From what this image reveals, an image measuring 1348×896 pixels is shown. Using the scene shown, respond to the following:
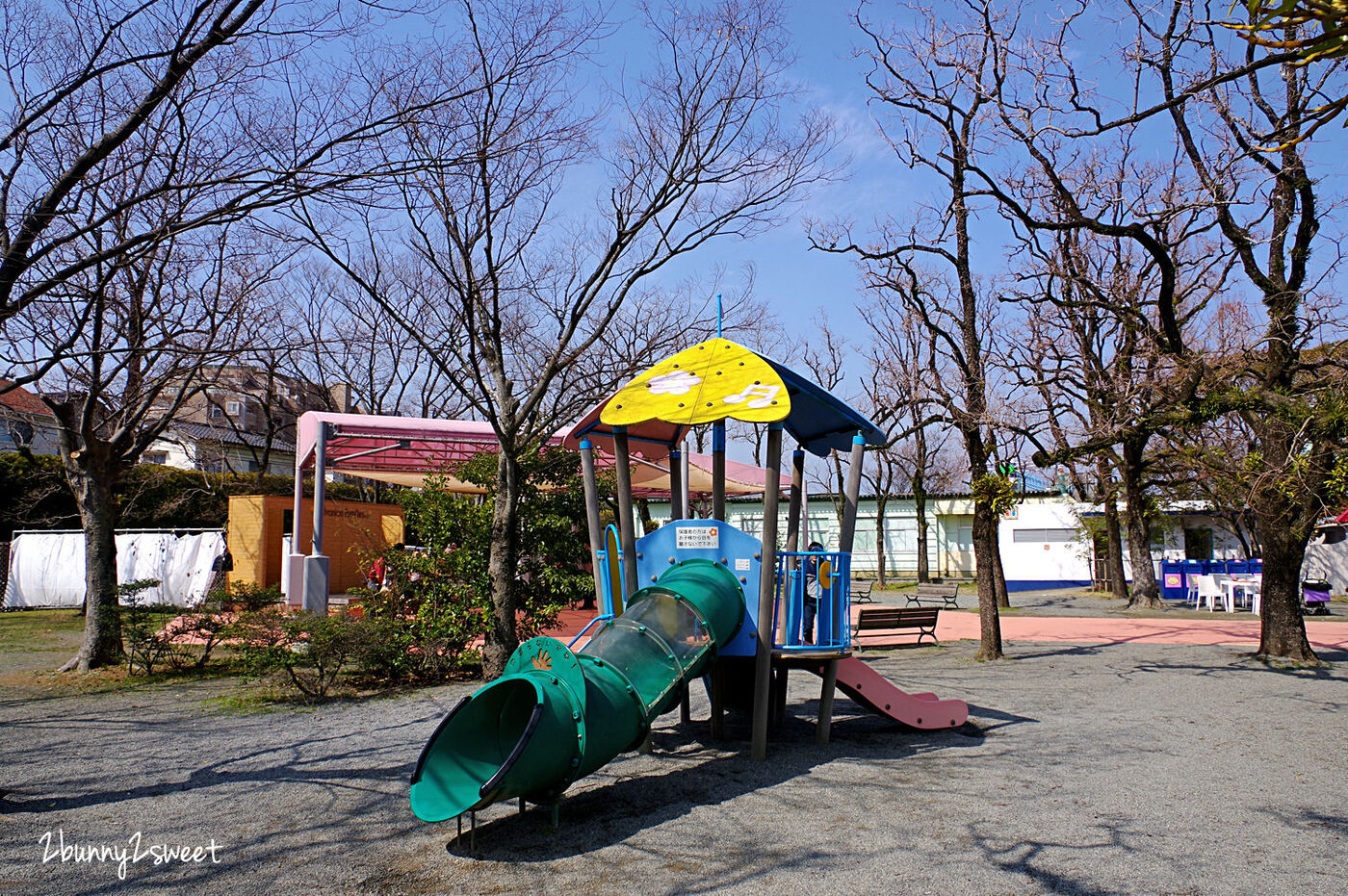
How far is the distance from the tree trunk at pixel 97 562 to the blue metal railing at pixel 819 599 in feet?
27.5

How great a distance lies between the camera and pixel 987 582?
13.1 meters

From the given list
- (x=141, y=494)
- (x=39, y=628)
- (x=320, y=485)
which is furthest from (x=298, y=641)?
(x=141, y=494)

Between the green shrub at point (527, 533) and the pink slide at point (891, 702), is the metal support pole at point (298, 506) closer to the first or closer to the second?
the green shrub at point (527, 533)

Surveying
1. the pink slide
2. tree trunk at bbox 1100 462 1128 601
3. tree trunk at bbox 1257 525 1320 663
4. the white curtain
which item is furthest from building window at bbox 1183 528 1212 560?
the white curtain

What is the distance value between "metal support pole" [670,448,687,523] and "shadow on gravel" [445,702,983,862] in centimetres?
225

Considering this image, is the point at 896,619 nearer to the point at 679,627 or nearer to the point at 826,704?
the point at 826,704

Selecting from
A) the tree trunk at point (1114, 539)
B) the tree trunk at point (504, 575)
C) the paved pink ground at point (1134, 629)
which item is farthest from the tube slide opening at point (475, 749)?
the tree trunk at point (1114, 539)

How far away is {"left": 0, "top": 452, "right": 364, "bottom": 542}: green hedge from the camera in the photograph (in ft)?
76.8

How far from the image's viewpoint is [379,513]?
24531 mm

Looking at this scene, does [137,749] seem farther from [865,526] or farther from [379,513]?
[865,526]

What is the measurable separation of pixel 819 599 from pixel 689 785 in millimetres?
2078

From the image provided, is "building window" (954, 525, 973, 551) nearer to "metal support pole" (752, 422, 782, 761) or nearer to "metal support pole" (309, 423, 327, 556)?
"metal support pole" (309, 423, 327, 556)

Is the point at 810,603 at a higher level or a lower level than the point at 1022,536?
lower

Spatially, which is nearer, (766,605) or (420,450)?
(766,605)
